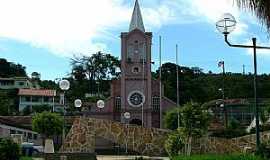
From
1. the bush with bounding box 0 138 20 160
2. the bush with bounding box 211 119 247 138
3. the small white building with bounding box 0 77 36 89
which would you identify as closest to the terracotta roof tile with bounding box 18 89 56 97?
the small white building with bounding box 0 77 36 89

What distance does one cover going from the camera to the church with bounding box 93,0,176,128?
69000mm

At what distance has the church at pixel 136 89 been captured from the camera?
226 feet

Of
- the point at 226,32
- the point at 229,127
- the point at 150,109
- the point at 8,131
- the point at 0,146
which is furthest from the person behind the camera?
the point at 150,109

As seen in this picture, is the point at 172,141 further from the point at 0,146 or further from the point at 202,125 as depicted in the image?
the point at 0,146

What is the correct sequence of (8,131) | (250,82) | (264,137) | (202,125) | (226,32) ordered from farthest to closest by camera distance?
1. (250,82)
2. (8,131)
3. (264,137)
4. (202,125)
5. (226,32)

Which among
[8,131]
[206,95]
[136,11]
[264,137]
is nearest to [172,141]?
[264,137]

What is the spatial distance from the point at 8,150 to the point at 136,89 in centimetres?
4973

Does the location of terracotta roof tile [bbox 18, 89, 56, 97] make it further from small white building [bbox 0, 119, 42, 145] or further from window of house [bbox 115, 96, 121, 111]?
small white building [bbox 0, 119, 42, 145]

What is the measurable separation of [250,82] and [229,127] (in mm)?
27401

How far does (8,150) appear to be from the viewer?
1984 centimetres

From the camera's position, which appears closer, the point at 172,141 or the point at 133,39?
the point at 172,141

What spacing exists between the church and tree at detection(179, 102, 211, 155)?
40.2 m

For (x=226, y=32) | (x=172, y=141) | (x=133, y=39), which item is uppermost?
(x=133, y=39)

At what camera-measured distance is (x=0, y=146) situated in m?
19.6
